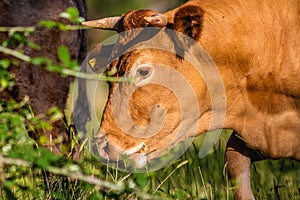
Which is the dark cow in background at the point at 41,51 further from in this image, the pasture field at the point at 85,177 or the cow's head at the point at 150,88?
the cow's head at the point at 150,88

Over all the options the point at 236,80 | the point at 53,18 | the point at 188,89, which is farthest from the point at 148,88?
the point at 53,18

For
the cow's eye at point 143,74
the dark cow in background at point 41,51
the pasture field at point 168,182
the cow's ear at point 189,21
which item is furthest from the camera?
the dark cow in background at point 41,51

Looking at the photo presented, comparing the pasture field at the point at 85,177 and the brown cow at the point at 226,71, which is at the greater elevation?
the brown cow at the point at 226,71

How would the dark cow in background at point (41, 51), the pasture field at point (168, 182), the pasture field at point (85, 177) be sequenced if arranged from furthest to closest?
1. the dark cow in background at point (41, 51)
2. the pasture field at point (168, 182)
3. the pasture field at point (85, 177)

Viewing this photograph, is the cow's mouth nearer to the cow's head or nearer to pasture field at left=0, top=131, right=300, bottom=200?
the cow's head

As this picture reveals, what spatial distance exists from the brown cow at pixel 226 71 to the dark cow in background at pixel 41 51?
1.43 metres

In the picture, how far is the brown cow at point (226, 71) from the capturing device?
5234 millimetres

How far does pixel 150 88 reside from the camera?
5262 millimetres

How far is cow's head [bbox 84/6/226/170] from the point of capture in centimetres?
522

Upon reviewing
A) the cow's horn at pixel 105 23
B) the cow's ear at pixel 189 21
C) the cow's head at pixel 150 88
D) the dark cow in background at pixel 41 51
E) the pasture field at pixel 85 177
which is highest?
the dark cow in background at pixel 41 51

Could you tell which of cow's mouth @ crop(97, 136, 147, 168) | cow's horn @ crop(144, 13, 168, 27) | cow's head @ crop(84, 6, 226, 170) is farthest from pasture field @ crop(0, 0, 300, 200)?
cow's horn @ crop(144, 13, 168, 27)

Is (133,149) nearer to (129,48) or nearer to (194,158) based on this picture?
(129,48)

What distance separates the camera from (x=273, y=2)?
5410mm

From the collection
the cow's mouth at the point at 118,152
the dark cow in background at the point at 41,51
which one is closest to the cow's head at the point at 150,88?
the cow's mouth at the point at 118,152
